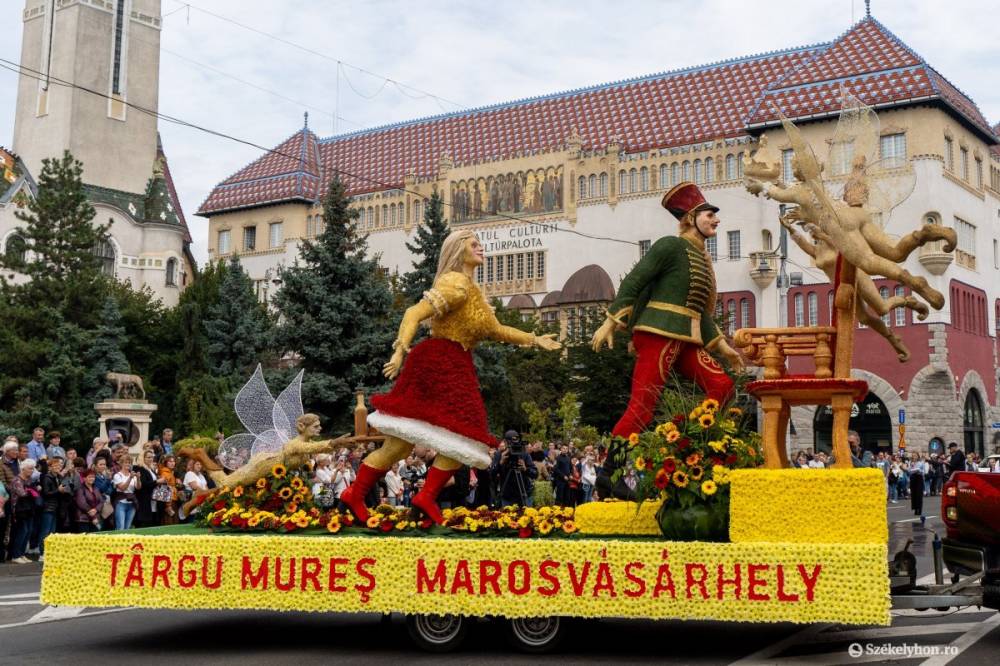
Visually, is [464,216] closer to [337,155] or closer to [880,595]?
[337,155]

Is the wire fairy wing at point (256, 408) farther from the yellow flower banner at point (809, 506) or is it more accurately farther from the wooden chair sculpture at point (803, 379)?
the yellow flower banner at point (809, 506)

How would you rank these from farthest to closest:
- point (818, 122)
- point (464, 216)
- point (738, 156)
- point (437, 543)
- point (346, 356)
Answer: point (464, 216)
point (738, 156)
point (818, 122)
point (346, 356)
point (437, 543)

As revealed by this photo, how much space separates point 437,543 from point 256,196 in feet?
194

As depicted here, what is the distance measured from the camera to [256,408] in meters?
9.80

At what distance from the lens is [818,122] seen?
44.2 metres

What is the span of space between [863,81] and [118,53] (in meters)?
37.0

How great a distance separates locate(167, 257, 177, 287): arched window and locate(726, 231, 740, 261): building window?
28.8 meters

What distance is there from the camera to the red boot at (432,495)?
806 cm

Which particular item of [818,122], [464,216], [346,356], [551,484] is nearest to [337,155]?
[464,216]

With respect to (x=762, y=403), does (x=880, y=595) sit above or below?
below

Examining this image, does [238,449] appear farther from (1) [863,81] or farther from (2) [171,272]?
(2) [171,272]

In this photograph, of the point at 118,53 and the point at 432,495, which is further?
the point at 118,53

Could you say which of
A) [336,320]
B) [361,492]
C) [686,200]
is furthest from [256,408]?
[336,320]

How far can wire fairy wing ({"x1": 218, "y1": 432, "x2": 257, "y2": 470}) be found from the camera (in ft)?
31.8
